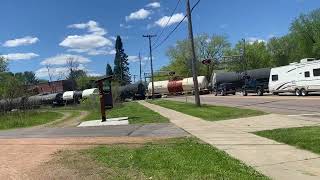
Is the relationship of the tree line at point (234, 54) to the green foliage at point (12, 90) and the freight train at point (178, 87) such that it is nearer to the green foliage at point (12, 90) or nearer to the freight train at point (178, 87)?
the freight train at point (178, 87)

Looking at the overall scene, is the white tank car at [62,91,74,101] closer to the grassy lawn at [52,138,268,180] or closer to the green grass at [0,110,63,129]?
the green grass at [0,110,63,129]

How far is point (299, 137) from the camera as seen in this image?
13352 millimetres

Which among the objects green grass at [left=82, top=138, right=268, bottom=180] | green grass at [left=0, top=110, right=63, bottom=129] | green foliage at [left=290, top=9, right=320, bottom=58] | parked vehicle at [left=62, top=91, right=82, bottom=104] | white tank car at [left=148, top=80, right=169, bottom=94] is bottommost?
green grass at [left=0, top=110, right=63, bottom=129]

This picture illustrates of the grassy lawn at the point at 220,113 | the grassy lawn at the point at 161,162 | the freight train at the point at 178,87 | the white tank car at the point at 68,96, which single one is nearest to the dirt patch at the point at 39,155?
the grassy lawn at the point at 161,162

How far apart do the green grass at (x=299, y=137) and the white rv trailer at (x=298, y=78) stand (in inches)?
1115

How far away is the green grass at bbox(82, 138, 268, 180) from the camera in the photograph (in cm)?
927

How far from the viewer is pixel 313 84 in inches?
1686

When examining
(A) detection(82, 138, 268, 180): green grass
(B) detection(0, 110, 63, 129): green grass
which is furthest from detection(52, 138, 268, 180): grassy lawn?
(B) detection(0, 110, 63, 129): green grass

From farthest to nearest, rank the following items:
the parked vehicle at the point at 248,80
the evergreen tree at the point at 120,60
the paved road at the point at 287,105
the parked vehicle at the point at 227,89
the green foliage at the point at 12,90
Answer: the evergreen tree at the point at 120,60 < the parked vehicle at the point at 227,89 < the parked vehicle at the point at 248,80 < the green foliage at the point at 12,90 < the paved road at the point at 287,105

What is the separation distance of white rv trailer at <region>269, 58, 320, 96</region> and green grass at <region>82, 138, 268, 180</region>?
3063cm

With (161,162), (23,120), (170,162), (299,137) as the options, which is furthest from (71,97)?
(170,162)

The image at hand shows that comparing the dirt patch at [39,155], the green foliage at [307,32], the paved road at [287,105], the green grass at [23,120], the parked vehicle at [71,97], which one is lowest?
the green grass at [23,120]

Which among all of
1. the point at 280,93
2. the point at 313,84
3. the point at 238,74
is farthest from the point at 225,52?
the point at 313,84

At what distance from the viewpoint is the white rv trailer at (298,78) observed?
4279 centimetres
